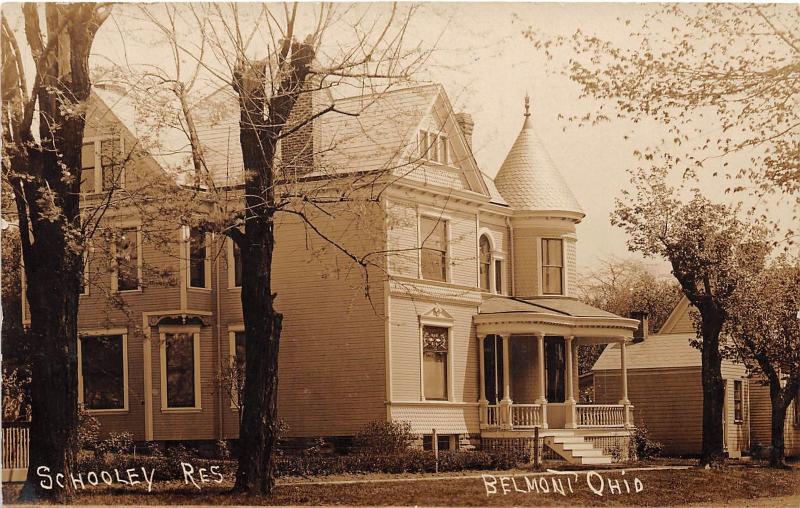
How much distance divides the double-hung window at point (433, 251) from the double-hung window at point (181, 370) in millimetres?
5151

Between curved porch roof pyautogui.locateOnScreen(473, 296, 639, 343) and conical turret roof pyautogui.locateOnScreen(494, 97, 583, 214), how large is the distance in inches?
88.4

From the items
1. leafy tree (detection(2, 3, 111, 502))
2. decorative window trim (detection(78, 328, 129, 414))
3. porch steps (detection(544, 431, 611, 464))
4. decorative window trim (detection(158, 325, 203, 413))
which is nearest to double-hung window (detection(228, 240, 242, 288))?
decorative window trim (detection(158, 325, 203, 413))

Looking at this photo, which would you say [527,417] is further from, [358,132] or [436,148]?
[358,132]

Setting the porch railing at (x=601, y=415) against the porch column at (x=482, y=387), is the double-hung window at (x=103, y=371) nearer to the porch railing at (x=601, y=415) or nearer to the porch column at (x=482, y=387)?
the porch column at (x=482, y=387)

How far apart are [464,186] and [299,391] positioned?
5852mm

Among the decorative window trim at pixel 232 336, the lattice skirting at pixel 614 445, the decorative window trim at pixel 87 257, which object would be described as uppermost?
the decorative window trim at pixel 87 257

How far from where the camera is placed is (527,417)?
29.2 meters

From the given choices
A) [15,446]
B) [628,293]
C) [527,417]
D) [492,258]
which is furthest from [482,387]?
[628,293]

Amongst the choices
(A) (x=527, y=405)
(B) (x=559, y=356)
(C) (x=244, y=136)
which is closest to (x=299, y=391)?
(A) (x=527, y=405)

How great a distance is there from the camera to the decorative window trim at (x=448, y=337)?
28.0 metres

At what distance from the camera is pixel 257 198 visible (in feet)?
64.5

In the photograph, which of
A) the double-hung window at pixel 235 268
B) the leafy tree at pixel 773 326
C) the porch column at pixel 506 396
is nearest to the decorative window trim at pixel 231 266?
the double-hung window at pixel 235 268

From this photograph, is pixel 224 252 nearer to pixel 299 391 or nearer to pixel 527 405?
pixel 299 391

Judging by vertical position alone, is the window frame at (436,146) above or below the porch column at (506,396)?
above
